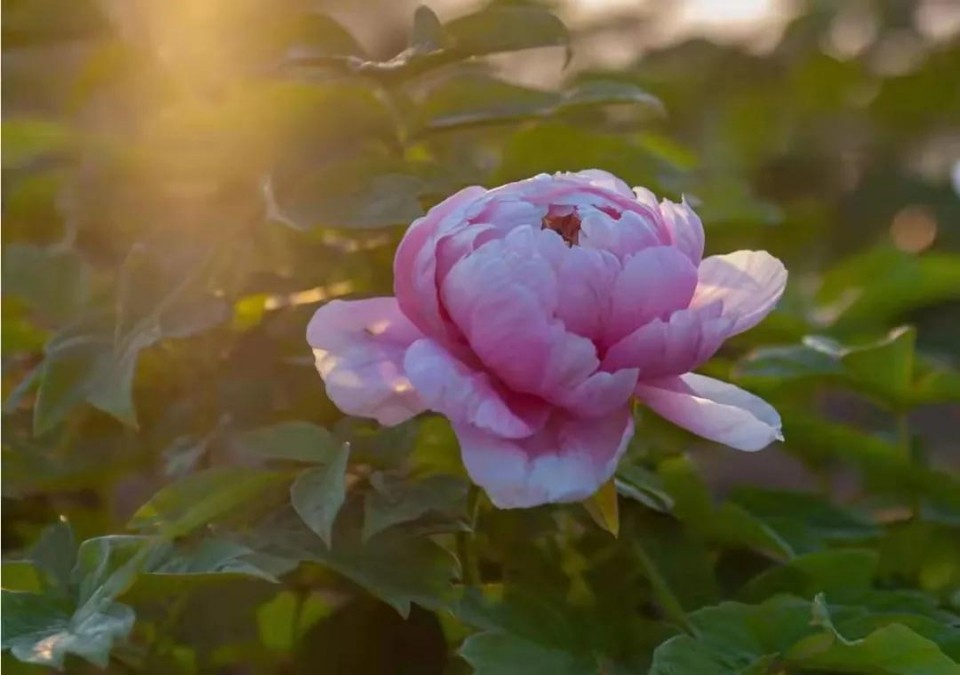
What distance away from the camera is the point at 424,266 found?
471mm

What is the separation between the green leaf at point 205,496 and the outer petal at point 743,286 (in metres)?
0.21

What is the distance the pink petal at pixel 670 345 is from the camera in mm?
460

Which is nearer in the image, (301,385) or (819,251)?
(301,385)

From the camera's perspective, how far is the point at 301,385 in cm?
67

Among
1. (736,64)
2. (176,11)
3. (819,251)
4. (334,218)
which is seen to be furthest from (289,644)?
(736,64)

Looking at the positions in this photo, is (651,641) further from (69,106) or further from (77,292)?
(69,106)

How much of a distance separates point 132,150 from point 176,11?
0.37 ft

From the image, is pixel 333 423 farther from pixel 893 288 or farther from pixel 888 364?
pixel 893 288

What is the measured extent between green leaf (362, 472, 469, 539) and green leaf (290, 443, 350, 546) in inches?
0.9

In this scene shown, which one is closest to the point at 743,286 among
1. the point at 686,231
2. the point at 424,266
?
the point at 686,231

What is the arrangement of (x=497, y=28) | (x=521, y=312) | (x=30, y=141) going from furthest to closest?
(x=30, y=141) → (x=497, y=28) → (x=521, y=312)

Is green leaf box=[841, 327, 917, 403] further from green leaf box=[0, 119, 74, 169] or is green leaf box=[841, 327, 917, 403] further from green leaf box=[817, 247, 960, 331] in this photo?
green leaf box=[0, 119, 74, 169]

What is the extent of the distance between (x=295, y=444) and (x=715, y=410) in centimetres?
19

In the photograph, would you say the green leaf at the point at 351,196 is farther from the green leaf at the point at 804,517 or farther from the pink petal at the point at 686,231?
the green leaf at the point at 804,517
